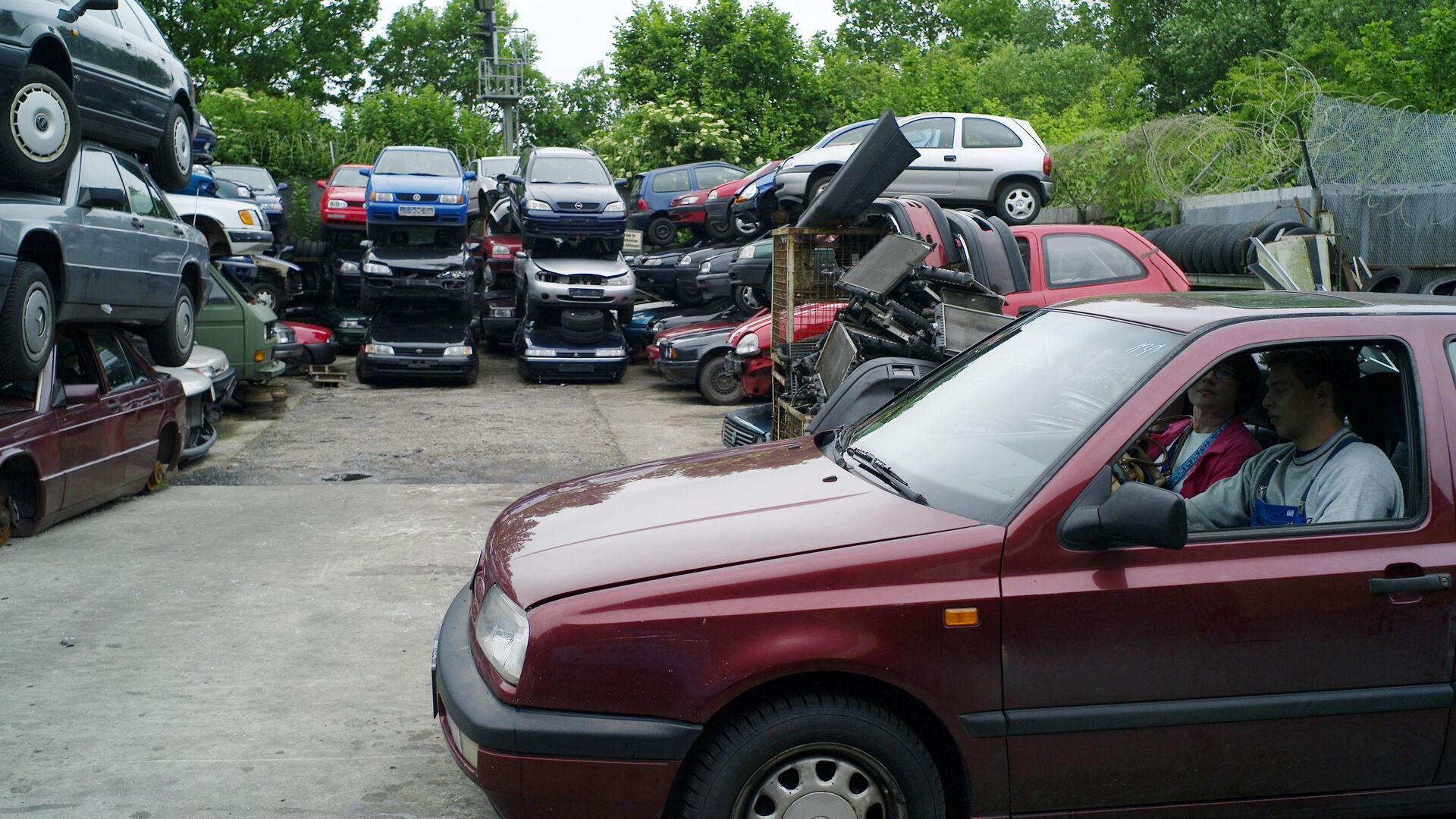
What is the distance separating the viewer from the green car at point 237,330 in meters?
14.4

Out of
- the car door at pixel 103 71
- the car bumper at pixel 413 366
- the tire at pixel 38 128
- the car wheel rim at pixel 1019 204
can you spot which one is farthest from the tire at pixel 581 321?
the tire at pixel 38 128

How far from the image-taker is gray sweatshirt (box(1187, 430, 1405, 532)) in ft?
11.0

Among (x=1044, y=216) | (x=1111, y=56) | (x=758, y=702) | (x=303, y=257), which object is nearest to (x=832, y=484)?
(x=758, y=702)

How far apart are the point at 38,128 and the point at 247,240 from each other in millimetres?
8975

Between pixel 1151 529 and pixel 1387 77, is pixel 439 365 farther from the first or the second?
pixel 1151 529

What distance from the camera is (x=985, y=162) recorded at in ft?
47.6

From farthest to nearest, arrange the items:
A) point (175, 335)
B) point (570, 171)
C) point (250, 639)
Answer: point (570, 171)
point (175, 335)
point (250, 639)

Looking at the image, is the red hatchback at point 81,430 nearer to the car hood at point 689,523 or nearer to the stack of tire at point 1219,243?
the car hood at point 689,523

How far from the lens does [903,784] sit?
121 inches

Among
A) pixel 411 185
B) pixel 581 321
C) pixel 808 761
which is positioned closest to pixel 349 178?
pixel 411 185

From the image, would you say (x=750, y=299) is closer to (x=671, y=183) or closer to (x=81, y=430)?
(x=671, y=183)

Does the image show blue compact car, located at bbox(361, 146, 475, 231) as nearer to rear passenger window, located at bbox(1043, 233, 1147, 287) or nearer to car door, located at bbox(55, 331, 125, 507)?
car door, located at bbox(55, 331, 125, 507)

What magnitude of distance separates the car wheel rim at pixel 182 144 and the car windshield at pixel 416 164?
751 centimetres

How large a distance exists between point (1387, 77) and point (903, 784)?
18351 millimetres
